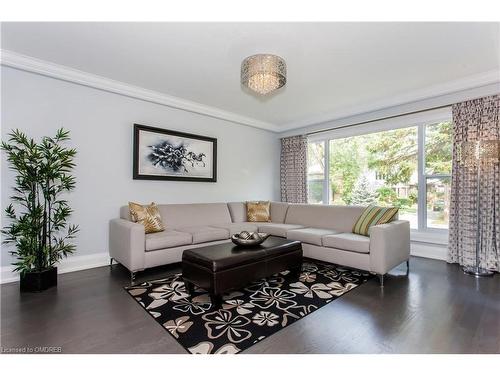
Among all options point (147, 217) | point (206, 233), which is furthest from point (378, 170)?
point (147, 217)

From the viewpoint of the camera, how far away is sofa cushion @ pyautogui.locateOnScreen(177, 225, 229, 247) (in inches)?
136

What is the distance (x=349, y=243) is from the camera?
304 centimetres

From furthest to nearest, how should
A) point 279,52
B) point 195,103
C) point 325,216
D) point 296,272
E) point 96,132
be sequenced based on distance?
point 195,103
point 325,216
point 96,132
point 296,272
point 279,52

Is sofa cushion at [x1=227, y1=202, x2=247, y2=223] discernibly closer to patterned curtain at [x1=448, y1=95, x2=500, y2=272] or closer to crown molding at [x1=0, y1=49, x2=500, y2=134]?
crown molding at [x1=0, y1=49, x2=500, y2=134]

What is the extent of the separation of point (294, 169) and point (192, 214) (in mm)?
2645

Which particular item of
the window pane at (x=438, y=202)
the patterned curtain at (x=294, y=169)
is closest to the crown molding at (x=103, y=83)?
the patterned curtain at (x=294, y=169)

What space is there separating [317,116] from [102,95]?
12.2 ft

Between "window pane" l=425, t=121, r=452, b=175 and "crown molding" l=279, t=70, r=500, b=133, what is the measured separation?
1.66 feet

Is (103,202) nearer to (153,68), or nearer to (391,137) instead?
(153,68)

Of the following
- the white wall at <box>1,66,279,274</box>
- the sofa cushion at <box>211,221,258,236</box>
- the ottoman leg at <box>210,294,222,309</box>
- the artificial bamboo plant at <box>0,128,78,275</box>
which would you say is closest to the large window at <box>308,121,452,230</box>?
the sofa cushion at <box>211,221,258,236</box>

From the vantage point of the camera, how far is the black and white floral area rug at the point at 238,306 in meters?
1.76

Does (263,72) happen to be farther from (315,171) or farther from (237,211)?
(315,171)

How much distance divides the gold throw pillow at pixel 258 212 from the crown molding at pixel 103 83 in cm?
172

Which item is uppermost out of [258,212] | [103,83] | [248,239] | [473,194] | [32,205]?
[103,83]
